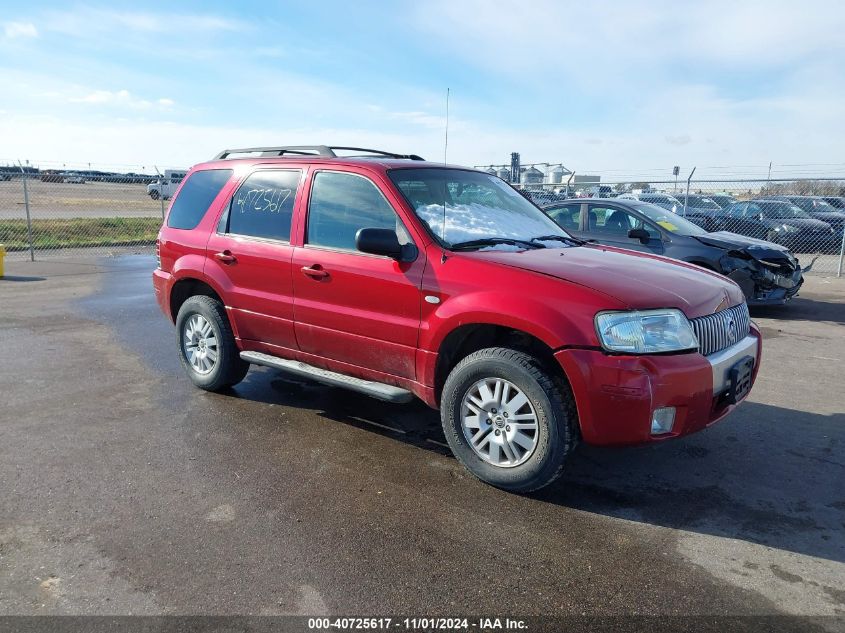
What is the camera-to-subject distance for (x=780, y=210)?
17.1 m

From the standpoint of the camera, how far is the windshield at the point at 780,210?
17031mm

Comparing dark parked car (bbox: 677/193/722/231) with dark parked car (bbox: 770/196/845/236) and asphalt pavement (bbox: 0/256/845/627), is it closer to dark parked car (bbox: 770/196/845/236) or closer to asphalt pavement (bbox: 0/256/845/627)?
dark parked car (bbox: 770/196/845/236)

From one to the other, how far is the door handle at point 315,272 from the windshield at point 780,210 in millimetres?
15989

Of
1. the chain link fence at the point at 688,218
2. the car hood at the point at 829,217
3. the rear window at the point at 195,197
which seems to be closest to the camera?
the rear window at the point at 195,197

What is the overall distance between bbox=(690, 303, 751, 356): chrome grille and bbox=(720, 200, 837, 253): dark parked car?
14132mm

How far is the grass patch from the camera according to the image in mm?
17141

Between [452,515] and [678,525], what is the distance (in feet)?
3.89

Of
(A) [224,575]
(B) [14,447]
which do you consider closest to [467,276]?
(A) [224,575]

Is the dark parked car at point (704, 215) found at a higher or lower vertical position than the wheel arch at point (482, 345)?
higher

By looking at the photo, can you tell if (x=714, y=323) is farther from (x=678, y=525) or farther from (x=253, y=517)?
(x=253, y=517)

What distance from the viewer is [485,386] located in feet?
12.2

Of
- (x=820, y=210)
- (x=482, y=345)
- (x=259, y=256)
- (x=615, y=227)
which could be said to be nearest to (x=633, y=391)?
(x=482, y=345)

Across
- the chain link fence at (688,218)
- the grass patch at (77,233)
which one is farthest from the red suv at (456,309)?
the grass patch at (77,233)

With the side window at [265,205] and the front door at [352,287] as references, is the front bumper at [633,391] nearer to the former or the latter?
the front door at [352,287]
